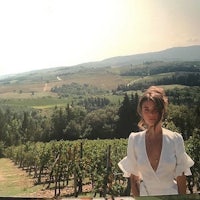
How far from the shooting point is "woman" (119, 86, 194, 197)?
1.48 meters

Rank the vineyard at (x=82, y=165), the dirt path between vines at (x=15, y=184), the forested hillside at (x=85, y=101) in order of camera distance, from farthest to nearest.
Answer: the vineyard at (x=82, y=165) < the dirt path between vines at (x=15, y=184) < the forested hillside at (x=85, y=101)

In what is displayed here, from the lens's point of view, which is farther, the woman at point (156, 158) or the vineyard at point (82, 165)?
the vineyard at point (82, 165)

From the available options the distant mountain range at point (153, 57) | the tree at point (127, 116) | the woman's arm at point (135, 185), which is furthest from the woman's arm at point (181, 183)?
the distant mountain range at point (153, 57)

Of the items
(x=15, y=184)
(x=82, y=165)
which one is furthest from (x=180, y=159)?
(x=82, y=165)

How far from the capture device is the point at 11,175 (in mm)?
3707

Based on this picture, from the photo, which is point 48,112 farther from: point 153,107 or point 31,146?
point 153,107

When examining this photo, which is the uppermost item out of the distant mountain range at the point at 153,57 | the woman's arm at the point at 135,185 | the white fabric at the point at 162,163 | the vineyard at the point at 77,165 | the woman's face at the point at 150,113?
the distant mountain range at the point at 153,57

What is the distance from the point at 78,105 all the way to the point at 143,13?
962 mm

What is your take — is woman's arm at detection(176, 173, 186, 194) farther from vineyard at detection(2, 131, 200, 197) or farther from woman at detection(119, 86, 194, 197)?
vineyard at detection(2, 131, 200, 197)

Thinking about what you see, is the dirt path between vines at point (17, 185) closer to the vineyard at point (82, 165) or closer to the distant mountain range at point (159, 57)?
the vineyard at point (82, 165)

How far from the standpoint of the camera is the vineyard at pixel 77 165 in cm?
343

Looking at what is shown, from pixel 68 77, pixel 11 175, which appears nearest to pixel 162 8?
pixel 68 77

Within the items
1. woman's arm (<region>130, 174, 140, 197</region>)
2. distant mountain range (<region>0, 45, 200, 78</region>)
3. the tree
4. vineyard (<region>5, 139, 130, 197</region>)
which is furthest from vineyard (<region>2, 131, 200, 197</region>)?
woman's arm (<region>130, 174, 140, 197</region>)

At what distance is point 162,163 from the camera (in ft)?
4.85
